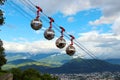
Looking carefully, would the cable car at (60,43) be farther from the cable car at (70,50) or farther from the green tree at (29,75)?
the green tree at (29,75)

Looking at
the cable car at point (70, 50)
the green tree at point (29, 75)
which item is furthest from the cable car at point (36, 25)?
the green tree at point (29, 75)

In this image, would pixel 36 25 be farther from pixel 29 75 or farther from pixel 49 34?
pixel 29 75

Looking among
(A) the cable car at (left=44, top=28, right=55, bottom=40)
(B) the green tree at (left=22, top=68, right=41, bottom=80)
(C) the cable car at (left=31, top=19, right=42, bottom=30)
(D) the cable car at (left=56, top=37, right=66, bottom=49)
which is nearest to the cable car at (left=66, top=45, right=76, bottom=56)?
(D) the cable car at (left=56, top=37, right=66, bottom=49)

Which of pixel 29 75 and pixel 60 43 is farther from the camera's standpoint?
pixel 29 75

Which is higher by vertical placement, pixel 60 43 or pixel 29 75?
pixel 60 43

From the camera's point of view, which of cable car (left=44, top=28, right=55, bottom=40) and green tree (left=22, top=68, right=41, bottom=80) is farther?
green tree (left=22, top=68, right=41, bottom=80)

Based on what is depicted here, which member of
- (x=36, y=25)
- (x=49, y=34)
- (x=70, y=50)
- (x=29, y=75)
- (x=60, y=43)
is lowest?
(x=29, y=75)

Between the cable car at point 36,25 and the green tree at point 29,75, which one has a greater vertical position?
the cable car at point 36,25

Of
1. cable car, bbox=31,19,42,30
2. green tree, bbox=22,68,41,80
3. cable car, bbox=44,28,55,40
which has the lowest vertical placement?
green tree, bbox=22,68,41,80

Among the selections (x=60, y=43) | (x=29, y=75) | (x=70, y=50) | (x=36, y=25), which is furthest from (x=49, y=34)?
(x=29, y=75)

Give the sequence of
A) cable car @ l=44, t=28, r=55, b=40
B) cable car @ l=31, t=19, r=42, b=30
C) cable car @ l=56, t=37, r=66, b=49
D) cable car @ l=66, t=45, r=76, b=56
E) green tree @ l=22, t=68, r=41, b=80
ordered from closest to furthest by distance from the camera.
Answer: cable car @ l=31, t=19, r=42, b=30 < cable car @ l=44, t=28, r=55, b=40 < cable car @ l=56, t=37, r=66, b=49 < cable car @ l=66, t=45, r=76, b=56 < green tree @ l=22, t=68, r=41, b=80

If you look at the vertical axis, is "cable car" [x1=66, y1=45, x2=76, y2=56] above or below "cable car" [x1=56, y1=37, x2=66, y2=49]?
below

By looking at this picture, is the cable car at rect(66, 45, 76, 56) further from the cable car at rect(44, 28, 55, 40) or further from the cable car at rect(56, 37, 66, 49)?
the cable car at rect(44, 28, 55, 40)

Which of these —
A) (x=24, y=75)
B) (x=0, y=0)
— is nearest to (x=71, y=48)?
(x=0, y=0)
